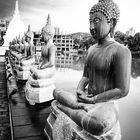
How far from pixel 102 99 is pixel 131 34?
85.0 feet

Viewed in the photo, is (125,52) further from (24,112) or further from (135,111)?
(135,111)

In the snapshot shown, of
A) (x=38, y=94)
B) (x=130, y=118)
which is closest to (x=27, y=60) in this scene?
(x=38, y=94)

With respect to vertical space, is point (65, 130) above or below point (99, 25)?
below

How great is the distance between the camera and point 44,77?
2703 mm

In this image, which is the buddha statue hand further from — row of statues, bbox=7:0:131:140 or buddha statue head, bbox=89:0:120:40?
buddha statue head, bbox=89:0:120:40

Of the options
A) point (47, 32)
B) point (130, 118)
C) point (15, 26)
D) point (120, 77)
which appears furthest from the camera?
point (15, 26)

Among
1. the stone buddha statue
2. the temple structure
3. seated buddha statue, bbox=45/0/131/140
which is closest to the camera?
seated buddha statue, bbox=45/0/131/140

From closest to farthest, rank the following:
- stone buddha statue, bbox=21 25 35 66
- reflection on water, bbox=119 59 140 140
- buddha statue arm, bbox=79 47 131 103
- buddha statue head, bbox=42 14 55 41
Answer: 1. buddha statue arm, bbox=79 47 131 103
2. reflection on water, bbox=119 59 140 140
3. buddha statue head, bbox=42 14 55 41
4. stone buddha statue, bbox=21 25 35 66

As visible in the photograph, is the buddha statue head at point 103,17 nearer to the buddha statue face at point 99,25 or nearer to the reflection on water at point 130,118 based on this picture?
the buddha statue face at point 99,25

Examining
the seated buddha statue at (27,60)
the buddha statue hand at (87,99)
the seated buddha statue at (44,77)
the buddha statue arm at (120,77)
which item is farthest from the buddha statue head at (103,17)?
the seated buddha statue at (27,60)

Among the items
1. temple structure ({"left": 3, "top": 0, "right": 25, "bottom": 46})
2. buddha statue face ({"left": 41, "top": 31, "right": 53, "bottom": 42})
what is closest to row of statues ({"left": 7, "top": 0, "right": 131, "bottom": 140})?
buddha statue face ({"left": 41, "top": 31, "right": 53, "bottom": 42})

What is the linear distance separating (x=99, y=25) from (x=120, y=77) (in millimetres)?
360

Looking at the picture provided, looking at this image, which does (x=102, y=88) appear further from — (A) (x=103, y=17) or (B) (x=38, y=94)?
(B) (x=38, y=94)

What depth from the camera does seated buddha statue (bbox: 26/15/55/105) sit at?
8.64ft
